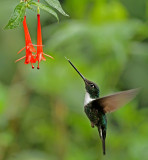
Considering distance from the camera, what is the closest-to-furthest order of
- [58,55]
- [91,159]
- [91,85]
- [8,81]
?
1. [91,85]
2. [91,159]
3. [58,55]
4. [8,81]

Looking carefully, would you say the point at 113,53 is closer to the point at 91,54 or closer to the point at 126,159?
the point at 91,54

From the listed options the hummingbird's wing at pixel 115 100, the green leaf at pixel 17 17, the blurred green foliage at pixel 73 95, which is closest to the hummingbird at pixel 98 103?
the hummingbird's wing at pixel 115 100

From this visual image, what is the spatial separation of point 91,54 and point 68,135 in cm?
72

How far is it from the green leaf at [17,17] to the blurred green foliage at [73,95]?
1.54 m

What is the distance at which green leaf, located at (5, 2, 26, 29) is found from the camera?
163 cm

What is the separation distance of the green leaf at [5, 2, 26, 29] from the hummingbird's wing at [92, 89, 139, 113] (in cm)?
54

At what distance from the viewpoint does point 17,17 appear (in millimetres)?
1643

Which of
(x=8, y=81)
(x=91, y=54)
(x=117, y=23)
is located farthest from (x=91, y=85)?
(x=8, y=81)

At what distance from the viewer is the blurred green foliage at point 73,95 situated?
3.35 metres

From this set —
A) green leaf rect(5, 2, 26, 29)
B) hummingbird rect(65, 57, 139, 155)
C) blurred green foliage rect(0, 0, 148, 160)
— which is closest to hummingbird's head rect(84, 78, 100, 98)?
hummingbird rect(65, 57, 139, 155)

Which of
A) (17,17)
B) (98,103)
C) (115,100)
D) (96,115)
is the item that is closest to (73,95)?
(96,115)

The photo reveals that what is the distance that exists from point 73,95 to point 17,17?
77.9 inches

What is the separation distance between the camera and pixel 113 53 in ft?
11.6

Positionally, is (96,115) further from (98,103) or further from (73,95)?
(73,95)
